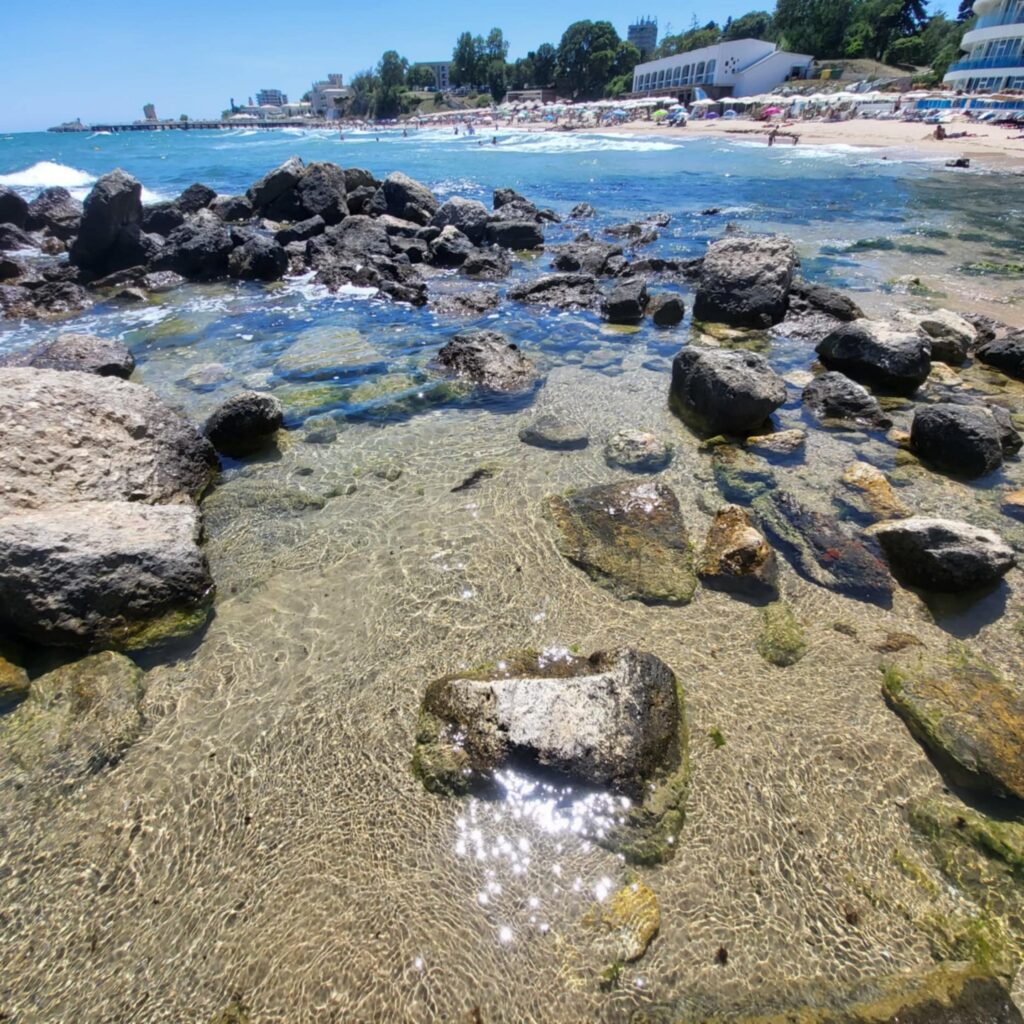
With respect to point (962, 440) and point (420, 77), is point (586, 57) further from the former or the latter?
point (962, 440)

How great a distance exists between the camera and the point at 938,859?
9.75ft

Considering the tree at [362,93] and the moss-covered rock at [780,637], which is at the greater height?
the tree at [362,93]

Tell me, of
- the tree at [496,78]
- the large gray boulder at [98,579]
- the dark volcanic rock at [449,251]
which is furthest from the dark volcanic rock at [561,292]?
the tree at [496,78]

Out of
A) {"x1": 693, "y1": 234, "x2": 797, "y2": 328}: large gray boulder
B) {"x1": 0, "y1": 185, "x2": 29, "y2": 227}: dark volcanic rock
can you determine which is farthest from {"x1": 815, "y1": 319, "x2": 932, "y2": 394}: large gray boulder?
{"x1": 0, "y1": 185, "x2": 29, "y2": 227}: dark volcanic rock

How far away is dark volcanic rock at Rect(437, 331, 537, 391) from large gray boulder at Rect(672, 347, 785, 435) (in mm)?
2290

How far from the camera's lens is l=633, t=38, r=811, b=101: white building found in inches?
3450

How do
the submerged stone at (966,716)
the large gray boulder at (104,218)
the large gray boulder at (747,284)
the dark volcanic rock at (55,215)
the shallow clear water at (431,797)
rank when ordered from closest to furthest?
the shallow clear water at (431,797) < the submerged stone at (966,716) < the large gray boulder at (747,284) < the large gray boulder at (104,218) < the dark volcanic rock at (55,215)

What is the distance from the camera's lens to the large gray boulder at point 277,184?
20.2 metres

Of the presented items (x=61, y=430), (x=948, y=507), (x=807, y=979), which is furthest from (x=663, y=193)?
(x=807, y=979)

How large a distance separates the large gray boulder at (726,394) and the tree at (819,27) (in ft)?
395

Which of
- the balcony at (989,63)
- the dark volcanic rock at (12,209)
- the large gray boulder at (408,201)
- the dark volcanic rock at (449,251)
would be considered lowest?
the dark volcanic rock at (449,251)

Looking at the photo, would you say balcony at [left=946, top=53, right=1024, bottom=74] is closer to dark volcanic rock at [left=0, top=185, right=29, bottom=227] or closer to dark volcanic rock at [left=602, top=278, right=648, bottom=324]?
dark volcanic rock at [left=602, top=278, right=648, bottom=324]

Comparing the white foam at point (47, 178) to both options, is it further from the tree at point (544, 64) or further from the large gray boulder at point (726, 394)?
the tree at point (544, 64)

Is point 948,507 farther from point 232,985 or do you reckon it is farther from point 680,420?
point 232,985
